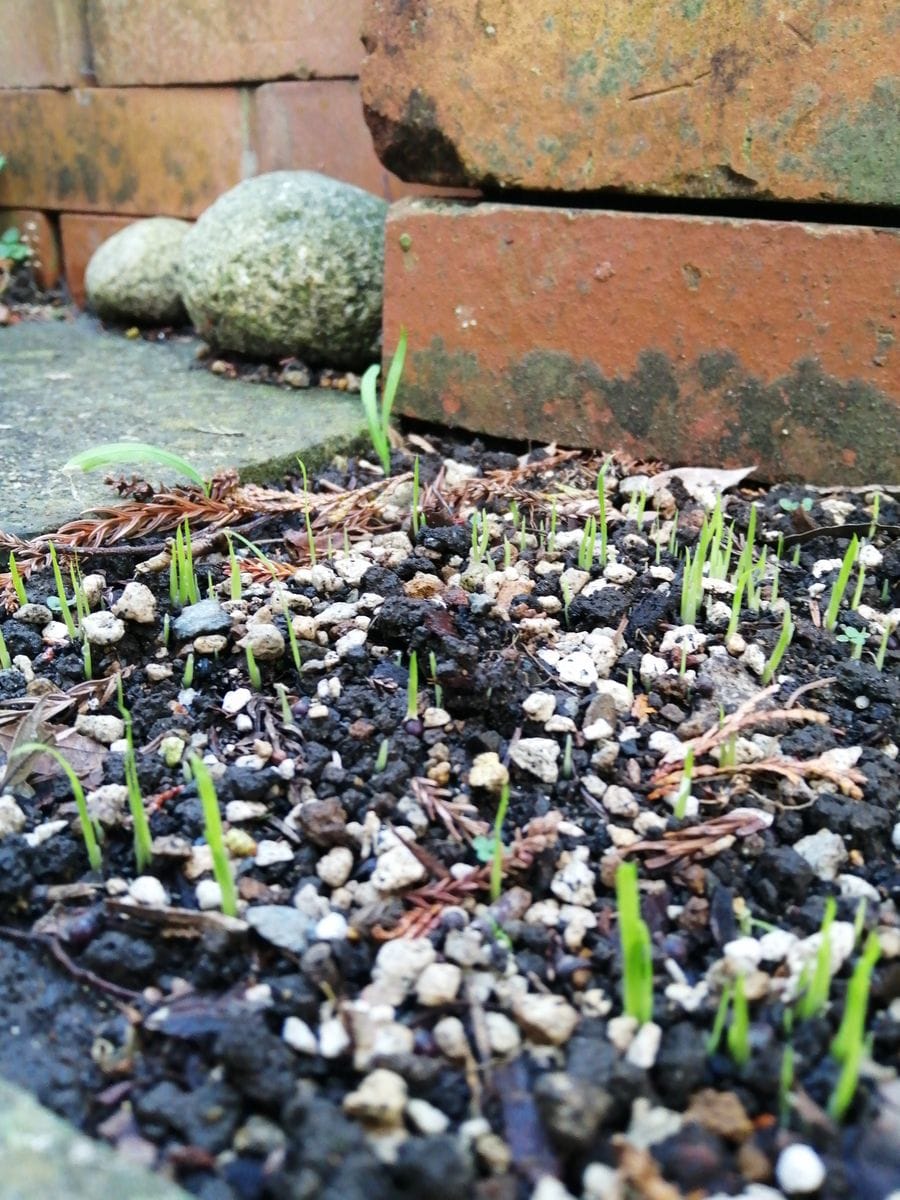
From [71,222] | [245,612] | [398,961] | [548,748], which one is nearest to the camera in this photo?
[398,961]

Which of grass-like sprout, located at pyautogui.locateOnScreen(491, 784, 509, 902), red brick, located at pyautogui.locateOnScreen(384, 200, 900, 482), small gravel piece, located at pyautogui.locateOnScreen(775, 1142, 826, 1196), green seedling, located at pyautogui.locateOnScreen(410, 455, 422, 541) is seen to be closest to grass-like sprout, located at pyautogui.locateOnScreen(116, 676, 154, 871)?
grass-like sprout, located at pyautogui.locateOnScreen(491, 784, 509, 902)

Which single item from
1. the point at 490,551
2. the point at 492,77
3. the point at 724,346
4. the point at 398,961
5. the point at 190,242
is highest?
the point at 492,77

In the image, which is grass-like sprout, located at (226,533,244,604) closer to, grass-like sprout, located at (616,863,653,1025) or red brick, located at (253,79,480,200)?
grass-like sprout, located at (616,863,653,1025)

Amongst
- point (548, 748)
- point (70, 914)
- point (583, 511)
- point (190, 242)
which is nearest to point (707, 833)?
point (548, 748)

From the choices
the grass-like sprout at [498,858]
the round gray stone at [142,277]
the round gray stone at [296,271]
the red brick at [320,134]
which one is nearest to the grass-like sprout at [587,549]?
the grass-like sprout at [498,858]

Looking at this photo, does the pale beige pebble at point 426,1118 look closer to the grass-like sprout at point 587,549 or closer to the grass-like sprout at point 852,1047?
the grass-like sprout at point 852,1047

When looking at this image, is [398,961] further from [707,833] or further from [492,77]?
[492,77]
